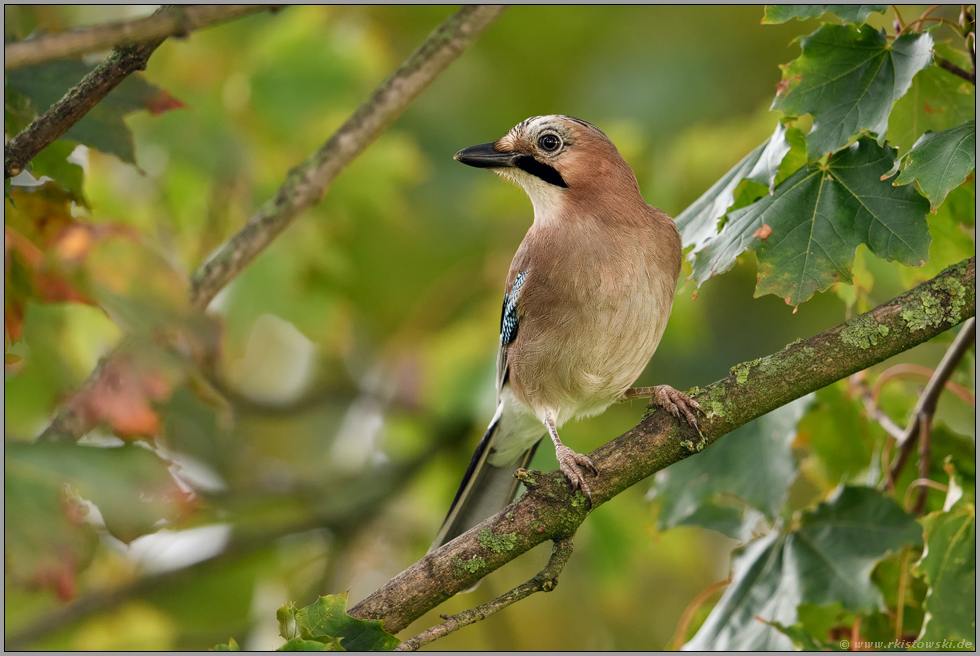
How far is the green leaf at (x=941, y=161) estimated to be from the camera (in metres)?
2.24

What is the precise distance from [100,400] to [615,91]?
5649 mm

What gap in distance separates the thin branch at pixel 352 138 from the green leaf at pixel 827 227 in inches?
53.9

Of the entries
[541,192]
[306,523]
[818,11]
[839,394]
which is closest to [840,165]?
[818,11]

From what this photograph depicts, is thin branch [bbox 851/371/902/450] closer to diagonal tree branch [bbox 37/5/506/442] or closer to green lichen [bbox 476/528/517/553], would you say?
green lichen [bbox 476/528/517/553]

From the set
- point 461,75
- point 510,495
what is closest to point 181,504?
point 510,495

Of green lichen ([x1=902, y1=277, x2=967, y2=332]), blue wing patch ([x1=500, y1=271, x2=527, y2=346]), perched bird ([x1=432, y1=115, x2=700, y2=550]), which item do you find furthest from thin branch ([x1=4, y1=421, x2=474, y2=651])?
green lichen ([x1=902, y1=277, x2=967, y2=332])

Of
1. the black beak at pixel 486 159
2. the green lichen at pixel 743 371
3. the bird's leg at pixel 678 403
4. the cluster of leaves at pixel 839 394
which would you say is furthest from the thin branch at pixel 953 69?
the black beak at pixel 486 159

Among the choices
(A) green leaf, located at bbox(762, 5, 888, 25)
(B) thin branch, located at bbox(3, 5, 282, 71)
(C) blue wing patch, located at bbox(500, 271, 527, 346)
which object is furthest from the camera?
(C) blue wing patch, located at bbox(500, 271, 527, 346)

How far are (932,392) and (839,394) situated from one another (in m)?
0.48

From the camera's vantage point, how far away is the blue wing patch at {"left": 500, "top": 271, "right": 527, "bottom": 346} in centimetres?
359

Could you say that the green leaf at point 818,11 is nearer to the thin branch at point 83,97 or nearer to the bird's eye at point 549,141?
the bird's eye at point 549,141

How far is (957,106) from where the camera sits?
8.87ft

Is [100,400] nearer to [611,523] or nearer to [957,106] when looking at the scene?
[957,106]

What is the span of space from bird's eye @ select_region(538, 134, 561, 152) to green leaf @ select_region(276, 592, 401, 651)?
2.13 m
